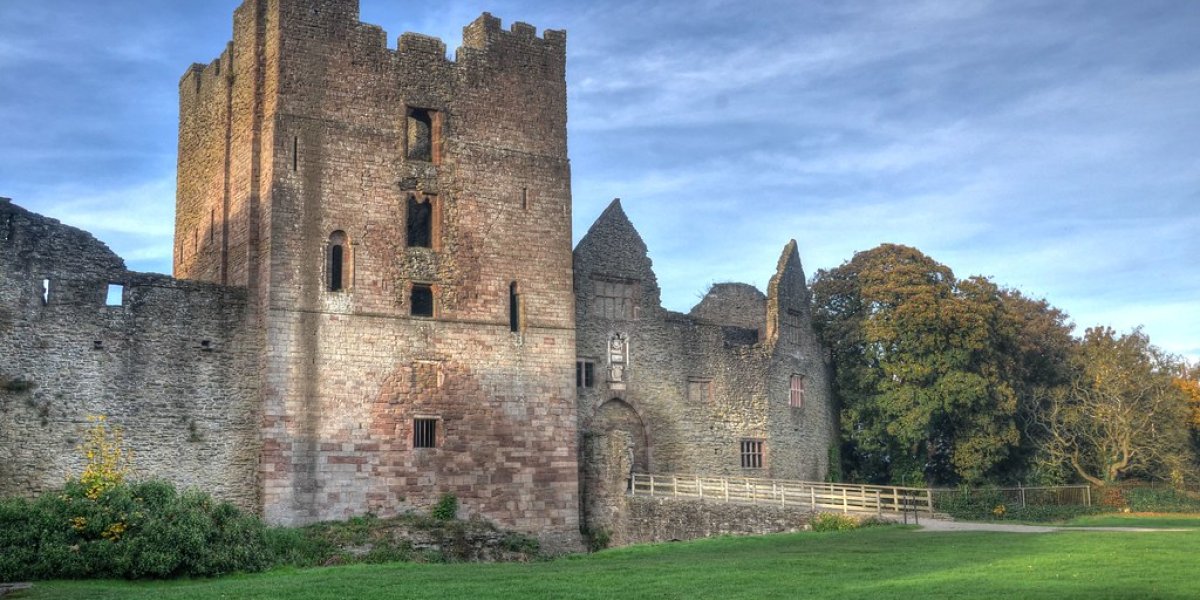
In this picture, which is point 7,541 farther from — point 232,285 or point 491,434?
point 491,434

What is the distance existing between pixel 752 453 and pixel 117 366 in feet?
68.7

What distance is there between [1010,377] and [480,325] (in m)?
19.7

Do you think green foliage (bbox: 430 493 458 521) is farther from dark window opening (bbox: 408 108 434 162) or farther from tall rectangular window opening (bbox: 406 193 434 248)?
dark window opening (bbox: 408 108 434 162)

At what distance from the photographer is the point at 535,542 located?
32500 mm

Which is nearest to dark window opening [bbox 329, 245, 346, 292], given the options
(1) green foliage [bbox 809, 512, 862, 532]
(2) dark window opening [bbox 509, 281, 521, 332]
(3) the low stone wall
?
(2) dark window opening [bbox 509, 281, 521, 332]

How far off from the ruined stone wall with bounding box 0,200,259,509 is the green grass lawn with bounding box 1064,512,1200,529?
21680mm

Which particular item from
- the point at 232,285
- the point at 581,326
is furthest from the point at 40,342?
the point at 581,326

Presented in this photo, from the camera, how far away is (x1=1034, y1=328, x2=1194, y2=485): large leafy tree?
4275 centimetres

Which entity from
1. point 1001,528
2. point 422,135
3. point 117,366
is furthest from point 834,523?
point 117,366

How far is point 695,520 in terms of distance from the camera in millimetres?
32375

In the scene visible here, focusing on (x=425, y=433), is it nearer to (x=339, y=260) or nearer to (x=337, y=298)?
(x=337, y=298)

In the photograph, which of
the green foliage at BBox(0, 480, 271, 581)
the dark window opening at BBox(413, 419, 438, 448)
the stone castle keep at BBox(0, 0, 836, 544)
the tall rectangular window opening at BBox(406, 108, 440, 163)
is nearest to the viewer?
the green foliage at BBox(0, 480, 271, 581)

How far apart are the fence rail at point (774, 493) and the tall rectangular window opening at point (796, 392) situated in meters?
2.96

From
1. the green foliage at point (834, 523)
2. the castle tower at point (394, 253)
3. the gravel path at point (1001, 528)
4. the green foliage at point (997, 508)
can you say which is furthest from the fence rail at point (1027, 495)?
the castle tower at point (394, 253)
